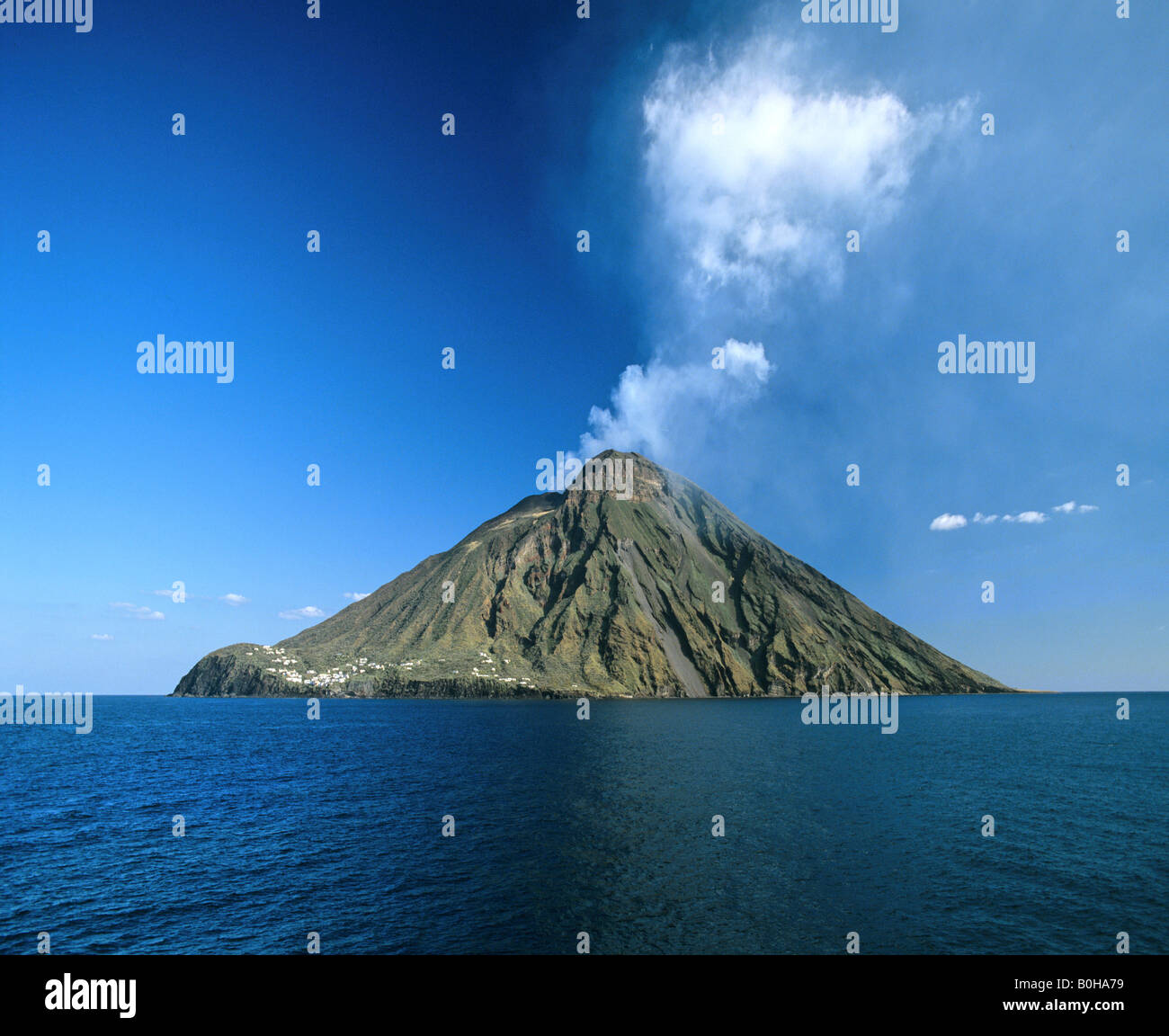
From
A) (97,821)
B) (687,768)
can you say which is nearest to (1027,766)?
(687,768)

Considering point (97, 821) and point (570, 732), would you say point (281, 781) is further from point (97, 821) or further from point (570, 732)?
point (570, 732)

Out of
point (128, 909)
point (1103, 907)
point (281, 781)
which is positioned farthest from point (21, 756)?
point (1103, 907)
